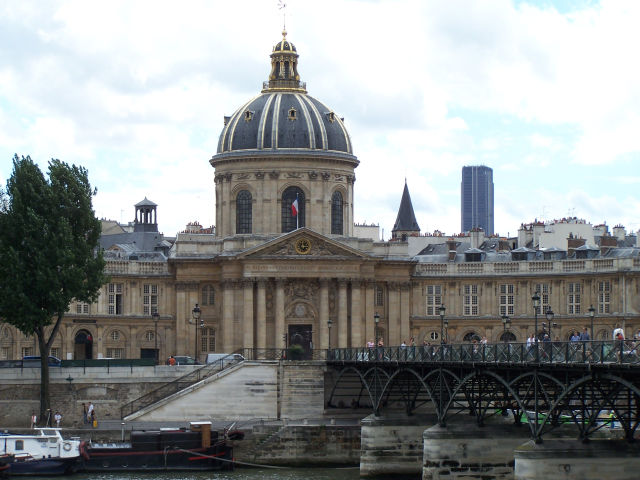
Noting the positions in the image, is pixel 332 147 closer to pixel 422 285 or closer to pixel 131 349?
pixel 422 285

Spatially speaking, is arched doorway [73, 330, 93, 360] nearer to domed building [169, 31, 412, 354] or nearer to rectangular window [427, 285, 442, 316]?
domed building [169, 31, 412, 354]

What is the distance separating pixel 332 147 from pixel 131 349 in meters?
20.6

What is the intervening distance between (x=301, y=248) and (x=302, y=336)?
20.9 feet

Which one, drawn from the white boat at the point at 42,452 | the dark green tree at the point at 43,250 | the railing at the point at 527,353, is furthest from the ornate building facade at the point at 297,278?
the white boat at the point at 42,452

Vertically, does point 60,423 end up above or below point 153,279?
below

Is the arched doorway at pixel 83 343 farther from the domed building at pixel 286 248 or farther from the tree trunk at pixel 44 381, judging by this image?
the tree trunk at pixel 44 381

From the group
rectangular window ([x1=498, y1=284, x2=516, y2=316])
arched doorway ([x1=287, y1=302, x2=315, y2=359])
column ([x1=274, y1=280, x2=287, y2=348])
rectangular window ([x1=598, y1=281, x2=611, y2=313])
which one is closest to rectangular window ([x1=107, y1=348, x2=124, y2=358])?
column ([x1=274, y1=280, x2=287, y2=348])

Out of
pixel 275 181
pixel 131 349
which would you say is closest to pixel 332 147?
pixel 275 181

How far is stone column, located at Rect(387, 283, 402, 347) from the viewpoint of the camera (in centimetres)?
11931

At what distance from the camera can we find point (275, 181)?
118125 mm

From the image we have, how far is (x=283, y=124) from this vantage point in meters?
118

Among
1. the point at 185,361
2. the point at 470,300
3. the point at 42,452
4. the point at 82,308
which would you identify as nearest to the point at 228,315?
the point at 185,361

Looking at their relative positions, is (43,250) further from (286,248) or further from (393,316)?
(393,316)

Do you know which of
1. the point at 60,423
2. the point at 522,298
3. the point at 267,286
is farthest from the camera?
the point at 522,298
